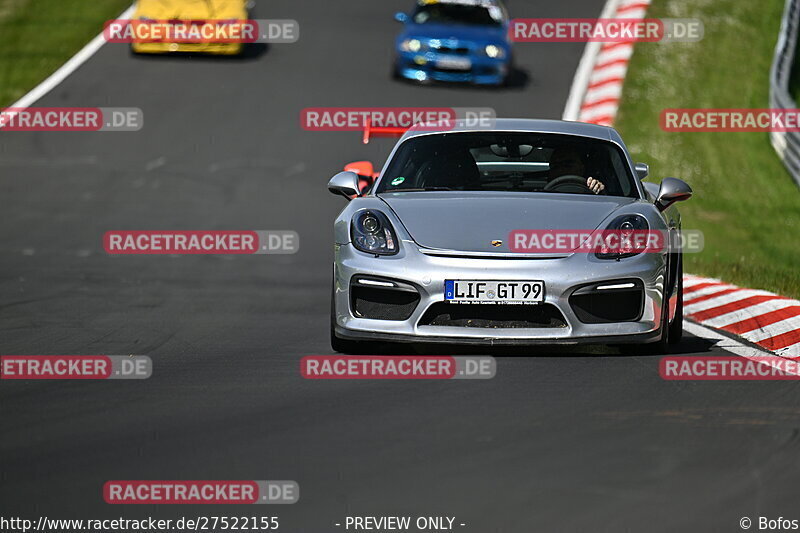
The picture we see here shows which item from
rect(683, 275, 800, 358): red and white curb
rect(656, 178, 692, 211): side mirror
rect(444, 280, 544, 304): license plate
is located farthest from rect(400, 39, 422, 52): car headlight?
rect(444, 280, 544, 304): license plate

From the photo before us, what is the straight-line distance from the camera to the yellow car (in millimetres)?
22375

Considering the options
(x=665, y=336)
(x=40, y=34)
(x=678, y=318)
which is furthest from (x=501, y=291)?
(x=40, y=34)

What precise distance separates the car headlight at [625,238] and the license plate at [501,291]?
1.37 ft

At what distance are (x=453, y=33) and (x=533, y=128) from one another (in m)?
12.9

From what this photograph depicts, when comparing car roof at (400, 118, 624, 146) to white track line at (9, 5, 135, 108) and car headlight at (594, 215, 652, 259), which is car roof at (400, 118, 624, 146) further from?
white track line at (9, 5, 135, 108)

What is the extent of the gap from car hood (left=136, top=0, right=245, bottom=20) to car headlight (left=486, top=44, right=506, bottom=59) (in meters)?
4.14

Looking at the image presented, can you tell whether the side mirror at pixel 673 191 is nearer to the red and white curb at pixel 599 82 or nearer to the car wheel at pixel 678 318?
the car wheel at pixel 678 318

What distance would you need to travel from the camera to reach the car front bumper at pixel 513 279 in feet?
24.1

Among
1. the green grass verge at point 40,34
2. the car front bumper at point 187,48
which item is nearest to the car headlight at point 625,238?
the green grass verge at point 40,34

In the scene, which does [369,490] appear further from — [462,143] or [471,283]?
[462,143]

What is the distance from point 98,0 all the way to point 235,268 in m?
16.1

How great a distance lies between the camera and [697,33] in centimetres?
2641

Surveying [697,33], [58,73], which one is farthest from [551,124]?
[697,33]

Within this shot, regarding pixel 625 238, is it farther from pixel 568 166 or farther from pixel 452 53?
pixel 452 53
